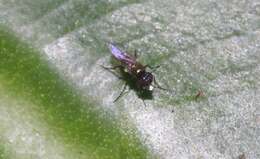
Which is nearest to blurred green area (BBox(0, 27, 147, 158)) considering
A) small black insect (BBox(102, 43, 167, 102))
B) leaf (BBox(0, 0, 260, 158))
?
leaf (BBox(0, 0, 260, 158))

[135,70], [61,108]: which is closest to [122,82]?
[135,70]

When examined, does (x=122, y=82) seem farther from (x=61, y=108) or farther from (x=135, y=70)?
(x=61, y=108)

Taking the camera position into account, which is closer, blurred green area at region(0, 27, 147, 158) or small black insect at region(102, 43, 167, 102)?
blurred green area at region(0, 27, 147, 158)

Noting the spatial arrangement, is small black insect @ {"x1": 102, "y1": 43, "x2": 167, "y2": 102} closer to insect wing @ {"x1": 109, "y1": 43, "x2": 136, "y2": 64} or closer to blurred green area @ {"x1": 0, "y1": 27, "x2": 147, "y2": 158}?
insect wing @ {"x1": 109, "y1": 43, "x2": 136, "y2": 64}

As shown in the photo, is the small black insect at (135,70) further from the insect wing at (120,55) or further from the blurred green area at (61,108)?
the blurred green area at (61,108)

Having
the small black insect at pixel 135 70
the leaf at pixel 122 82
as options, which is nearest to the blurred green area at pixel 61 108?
the leaf at pixel 122 82

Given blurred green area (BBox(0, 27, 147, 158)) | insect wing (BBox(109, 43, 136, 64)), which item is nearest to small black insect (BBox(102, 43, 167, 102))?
insect wing (BBox(109, 43, 136, 64))
